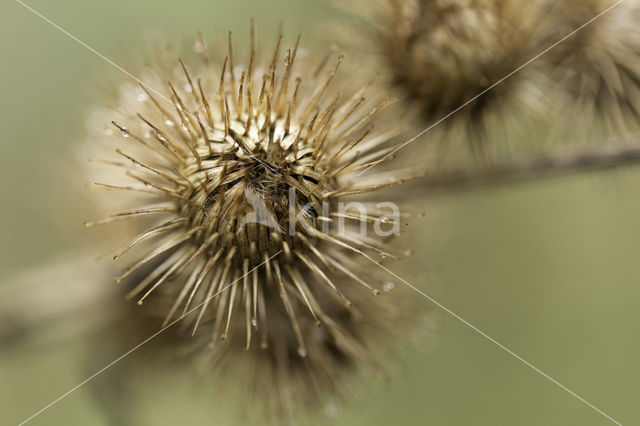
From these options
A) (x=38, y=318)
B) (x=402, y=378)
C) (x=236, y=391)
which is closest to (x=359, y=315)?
(x=236, y=391)

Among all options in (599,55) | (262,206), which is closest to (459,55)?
(599,55)

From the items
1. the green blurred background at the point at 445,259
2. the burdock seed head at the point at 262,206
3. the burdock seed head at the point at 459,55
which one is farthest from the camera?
the green blurred background at the point at 445,259

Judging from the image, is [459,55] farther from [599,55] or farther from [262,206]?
[262,206]

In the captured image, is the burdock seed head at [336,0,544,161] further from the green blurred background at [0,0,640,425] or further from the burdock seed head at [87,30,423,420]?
the green blurred background at [0,0,640,425]

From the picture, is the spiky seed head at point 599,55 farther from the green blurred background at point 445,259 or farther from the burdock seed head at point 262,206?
the burdock seed head at point 262,206

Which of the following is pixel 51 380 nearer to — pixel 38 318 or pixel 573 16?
pixel 38 318

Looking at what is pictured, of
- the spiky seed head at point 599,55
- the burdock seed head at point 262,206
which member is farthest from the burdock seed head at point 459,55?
the burdock seed head at point 262,206
